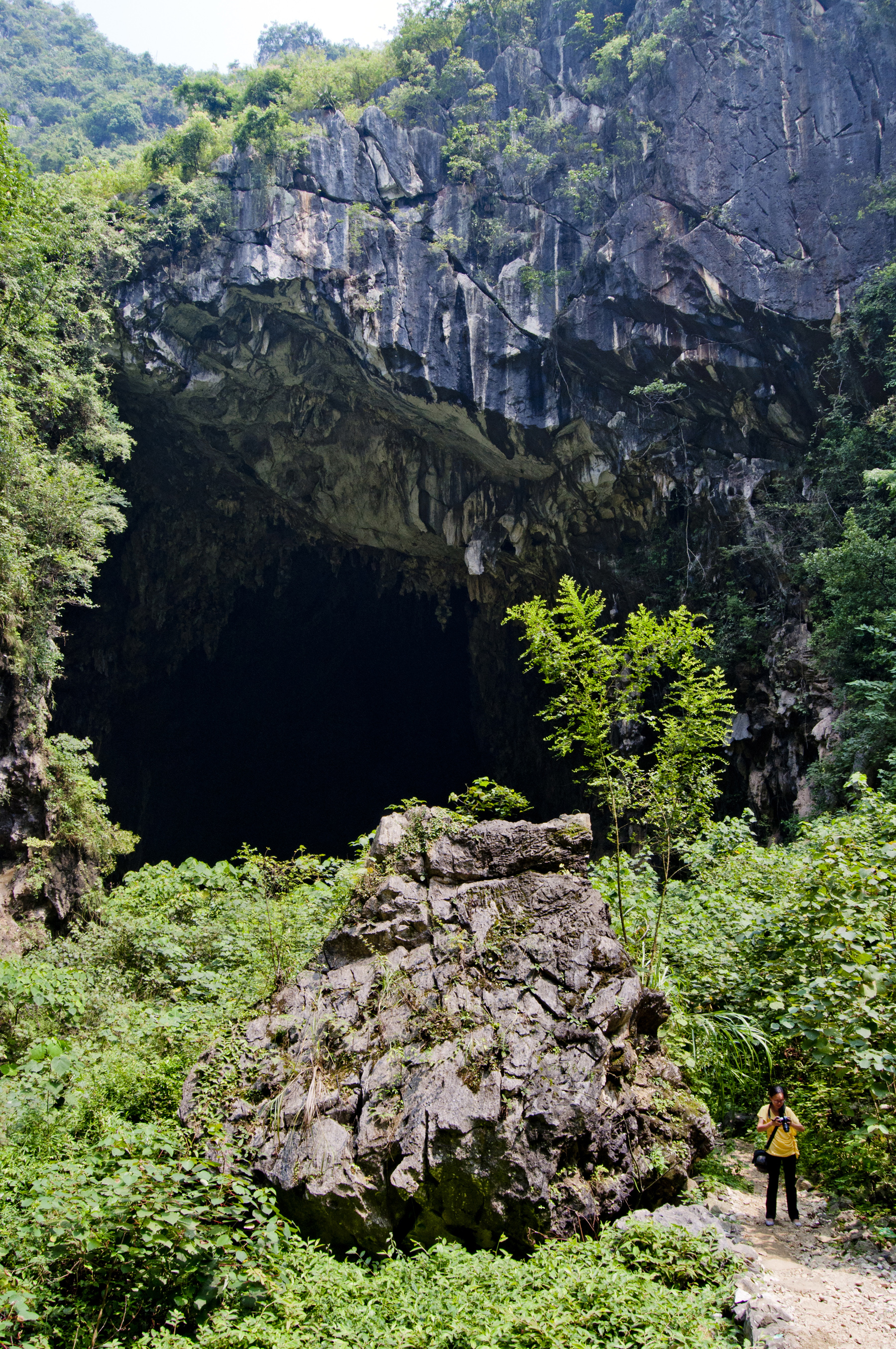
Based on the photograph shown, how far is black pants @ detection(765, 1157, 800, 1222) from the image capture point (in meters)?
4.46

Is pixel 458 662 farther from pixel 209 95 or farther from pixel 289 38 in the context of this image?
pixel 289 38

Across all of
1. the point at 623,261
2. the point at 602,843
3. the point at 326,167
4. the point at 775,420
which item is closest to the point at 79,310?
the point at 326,167

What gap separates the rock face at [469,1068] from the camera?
4.04 m

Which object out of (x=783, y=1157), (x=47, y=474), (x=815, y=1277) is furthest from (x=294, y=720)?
(x=815, y=1277)

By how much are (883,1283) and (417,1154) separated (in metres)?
2.30

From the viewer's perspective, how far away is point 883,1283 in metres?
3.72

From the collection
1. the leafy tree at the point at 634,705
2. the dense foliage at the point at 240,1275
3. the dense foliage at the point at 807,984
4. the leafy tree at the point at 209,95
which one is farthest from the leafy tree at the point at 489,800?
the leafy tree at the point at 209,95

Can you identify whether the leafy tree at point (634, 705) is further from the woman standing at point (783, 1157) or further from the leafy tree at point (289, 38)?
the leafy tree at point (289, 38)

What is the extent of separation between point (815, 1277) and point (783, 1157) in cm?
67

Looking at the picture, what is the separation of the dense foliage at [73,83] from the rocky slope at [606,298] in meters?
18.3

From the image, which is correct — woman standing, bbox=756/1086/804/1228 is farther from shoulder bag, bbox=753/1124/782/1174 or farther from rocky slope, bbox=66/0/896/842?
rocky slope, bbox=66/0/896/842

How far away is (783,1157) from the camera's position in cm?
446

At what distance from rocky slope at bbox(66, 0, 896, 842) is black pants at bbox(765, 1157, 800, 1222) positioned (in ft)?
28.9

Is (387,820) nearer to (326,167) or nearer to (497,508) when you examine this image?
(497,508)
